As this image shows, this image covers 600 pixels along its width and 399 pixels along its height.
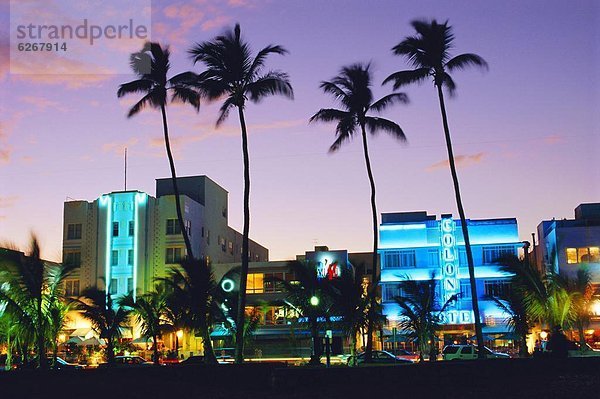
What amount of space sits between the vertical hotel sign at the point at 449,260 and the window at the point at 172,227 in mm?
23899

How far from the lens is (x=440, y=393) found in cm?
1858

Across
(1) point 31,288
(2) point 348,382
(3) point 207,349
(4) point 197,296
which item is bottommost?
(2) point 348,382

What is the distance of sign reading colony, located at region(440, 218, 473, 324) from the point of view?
63875 millimetres

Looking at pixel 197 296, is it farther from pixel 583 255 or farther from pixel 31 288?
pixel 583 255

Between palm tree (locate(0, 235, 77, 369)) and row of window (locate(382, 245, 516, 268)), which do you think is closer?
palm tree (locate(0, 235, 77, 369))

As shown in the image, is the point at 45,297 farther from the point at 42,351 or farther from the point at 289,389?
the point at 289,389

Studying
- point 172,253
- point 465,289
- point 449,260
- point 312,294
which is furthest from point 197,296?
point 172,253

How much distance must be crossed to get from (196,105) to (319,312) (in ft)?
41.7

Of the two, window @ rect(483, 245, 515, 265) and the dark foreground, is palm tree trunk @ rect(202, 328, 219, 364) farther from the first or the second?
window @ rect(483, 245, 515, 265)

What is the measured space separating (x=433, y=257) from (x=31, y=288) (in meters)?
42.0

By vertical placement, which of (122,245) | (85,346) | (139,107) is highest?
(139,107)

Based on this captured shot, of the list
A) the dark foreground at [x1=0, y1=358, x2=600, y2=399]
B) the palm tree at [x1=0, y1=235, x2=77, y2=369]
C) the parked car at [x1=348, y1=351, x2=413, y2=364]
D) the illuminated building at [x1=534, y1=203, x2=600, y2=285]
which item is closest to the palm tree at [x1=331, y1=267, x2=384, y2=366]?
the parked car at [x1=348, y1=351, x2=413, y2=364]

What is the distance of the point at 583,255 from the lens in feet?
199

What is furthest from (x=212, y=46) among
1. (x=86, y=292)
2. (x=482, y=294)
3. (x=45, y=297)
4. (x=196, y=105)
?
(x=482, y=294)
